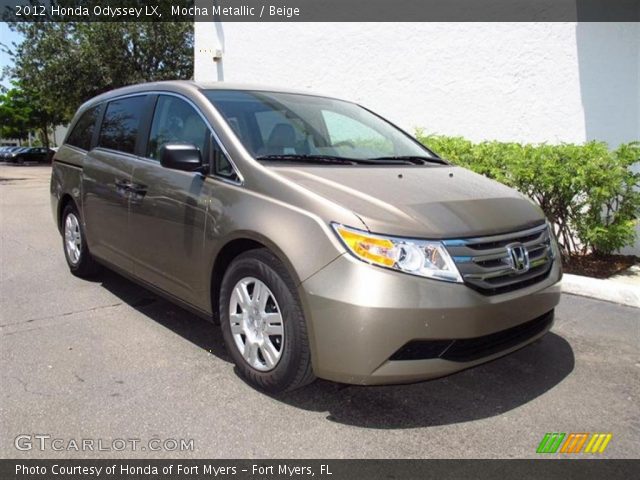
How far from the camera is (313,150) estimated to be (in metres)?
3.54

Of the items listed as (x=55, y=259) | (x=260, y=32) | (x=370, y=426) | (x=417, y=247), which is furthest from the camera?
(x=260, y=32)

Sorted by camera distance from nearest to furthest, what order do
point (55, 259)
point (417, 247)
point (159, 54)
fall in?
point (417, 247) → point (55, 259) → point (159, 54)

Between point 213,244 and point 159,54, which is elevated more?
point 159,54

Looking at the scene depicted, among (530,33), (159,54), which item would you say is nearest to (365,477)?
(530,33)

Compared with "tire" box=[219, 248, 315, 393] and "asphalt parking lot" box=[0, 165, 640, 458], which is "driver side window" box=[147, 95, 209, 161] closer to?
"tire" box=[219, 248, 315, 393]

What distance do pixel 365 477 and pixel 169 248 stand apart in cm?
200

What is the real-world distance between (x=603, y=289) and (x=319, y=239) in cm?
359

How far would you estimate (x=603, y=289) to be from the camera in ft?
16.5

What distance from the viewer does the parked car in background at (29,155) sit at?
136ft

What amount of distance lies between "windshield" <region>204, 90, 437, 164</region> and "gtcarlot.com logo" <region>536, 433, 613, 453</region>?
1920mm

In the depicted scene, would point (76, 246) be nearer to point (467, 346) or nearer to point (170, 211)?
point (170, 211)

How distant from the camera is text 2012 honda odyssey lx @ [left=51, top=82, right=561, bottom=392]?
2.57 m

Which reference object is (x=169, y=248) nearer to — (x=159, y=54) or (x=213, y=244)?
(x=213, y=244)

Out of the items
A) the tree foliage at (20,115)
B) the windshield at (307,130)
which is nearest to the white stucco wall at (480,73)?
the windshield at (307,130)
